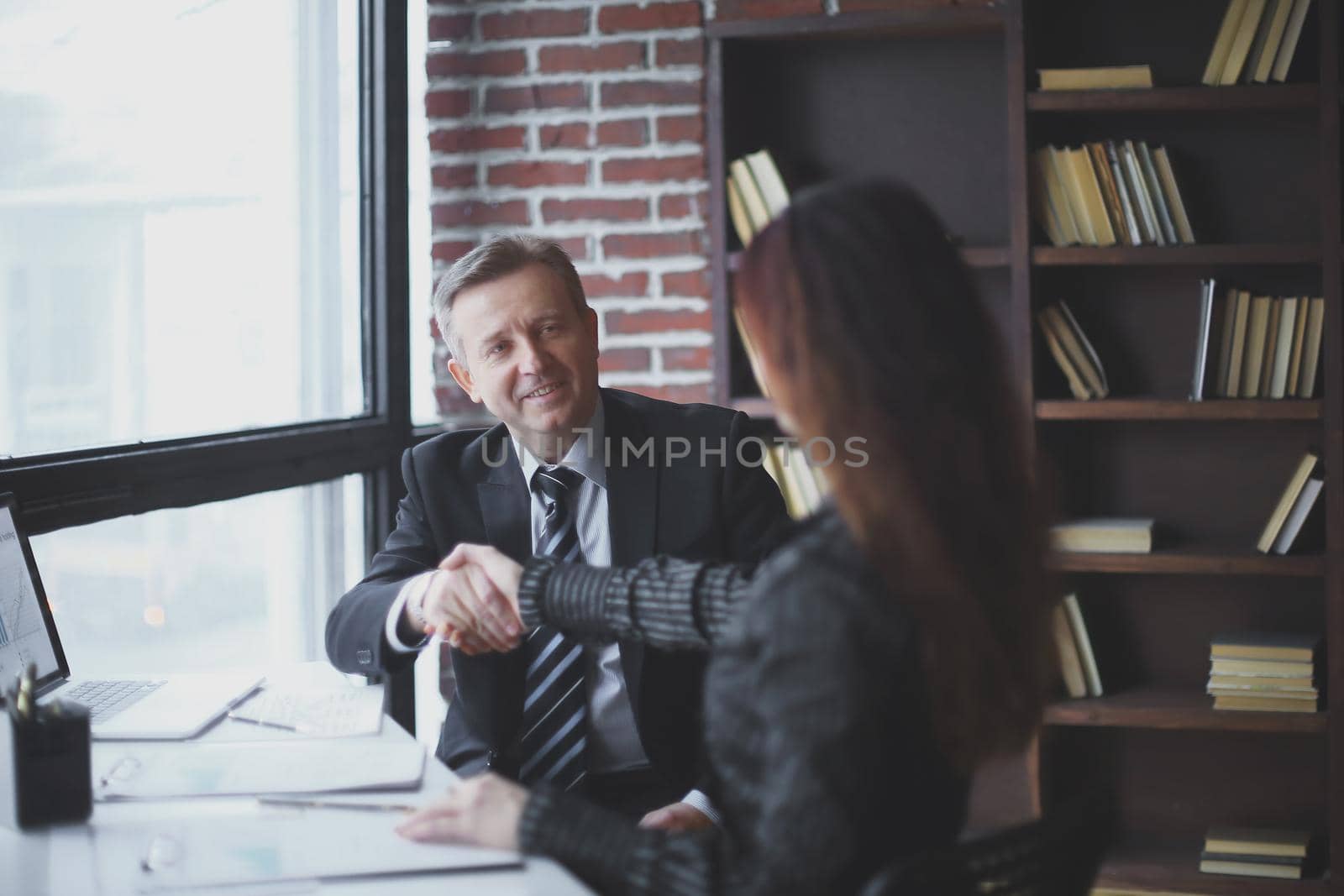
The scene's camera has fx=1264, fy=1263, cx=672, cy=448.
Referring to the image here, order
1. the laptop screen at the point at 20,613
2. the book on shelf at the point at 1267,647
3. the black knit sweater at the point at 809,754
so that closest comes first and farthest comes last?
the black knit sweater at the point at 809,754 < the laptop screen at the point at 20,613 < the book on shelf at the point at 1267,647

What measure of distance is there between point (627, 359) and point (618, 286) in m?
0.18

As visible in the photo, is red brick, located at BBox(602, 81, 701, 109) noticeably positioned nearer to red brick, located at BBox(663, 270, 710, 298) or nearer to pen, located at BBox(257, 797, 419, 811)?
red brick, located at BBox(663, 270, 710, 298)

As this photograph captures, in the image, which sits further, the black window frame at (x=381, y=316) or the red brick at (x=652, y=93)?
the red brick at (x=652, y=93)

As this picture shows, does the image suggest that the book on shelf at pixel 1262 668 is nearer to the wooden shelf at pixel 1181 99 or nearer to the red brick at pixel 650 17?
the wooden shelf at pixel 1181 99

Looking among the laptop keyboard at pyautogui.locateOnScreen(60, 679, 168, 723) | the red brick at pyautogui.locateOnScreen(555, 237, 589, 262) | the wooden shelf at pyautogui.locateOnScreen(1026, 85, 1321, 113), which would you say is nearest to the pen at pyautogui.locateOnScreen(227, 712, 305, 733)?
the laptop keyboard at pyautogui.locateOnScreen(60, 679, 168, 723)

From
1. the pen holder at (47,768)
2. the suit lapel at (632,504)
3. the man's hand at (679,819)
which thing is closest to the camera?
the pen holder at (47,768)

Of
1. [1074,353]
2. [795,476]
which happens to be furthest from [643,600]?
[1074,353]

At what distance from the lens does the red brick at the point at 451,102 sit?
3.10 m

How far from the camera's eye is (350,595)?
1.94 meters

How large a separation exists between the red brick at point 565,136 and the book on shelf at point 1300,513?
1.80 m

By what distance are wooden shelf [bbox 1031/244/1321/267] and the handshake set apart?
Answer: 1.66 metres

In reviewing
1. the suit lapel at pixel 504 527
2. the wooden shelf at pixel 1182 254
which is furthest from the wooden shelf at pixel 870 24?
the suit lapel at pixel 504 527

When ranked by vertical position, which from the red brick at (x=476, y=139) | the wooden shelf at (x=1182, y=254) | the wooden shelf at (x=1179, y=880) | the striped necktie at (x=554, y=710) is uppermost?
the red brick at (x=476, y=139)

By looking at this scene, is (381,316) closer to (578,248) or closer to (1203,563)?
(578,248)
